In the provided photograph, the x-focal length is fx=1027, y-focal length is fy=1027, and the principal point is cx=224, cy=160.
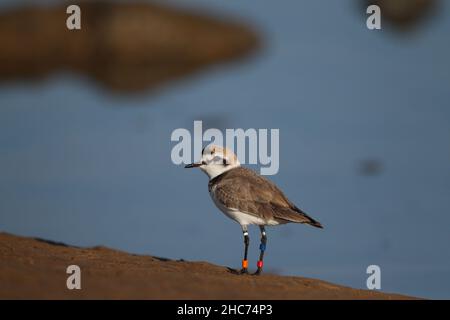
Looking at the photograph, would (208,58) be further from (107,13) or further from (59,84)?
(59,84)

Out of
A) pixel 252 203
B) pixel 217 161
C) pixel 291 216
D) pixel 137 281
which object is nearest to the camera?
pixel 137 281

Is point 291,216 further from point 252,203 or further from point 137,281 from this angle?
point 137,281

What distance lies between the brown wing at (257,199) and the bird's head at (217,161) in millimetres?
465

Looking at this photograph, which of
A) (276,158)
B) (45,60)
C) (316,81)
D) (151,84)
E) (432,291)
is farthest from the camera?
(45,60)

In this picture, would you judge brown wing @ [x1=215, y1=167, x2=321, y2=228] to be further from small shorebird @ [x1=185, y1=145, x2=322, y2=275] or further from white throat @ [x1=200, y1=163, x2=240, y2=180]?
white throat @ [x1=200, y1=163, x2=240, y2=180]

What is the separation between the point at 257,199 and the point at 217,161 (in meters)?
1.07

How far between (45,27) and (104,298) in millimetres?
24714

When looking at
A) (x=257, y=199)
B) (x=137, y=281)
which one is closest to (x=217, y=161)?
(x=257, y=199)

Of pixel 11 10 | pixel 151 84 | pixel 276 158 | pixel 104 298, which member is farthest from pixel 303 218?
pixel 11 10

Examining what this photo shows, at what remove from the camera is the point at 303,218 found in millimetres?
11453

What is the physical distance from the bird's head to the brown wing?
0.46 metres

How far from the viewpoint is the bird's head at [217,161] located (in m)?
12.4

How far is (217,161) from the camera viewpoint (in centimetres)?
1245
